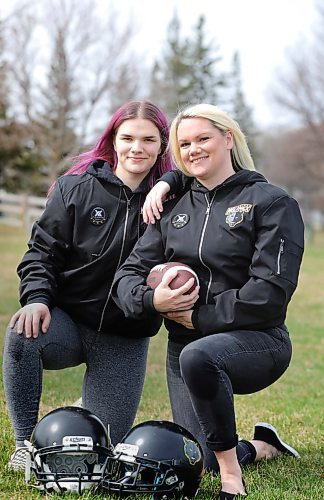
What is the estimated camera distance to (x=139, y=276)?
411 cm

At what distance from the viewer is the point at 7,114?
35.6 m

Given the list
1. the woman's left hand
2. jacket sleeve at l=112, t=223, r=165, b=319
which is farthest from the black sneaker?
jacket sleeve at l=112, t=223, r=165, b=319

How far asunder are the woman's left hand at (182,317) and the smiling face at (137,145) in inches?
39.6

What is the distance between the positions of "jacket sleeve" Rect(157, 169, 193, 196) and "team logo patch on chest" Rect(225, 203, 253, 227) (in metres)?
0.46

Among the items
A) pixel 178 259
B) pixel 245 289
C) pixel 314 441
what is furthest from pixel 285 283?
pixel 314 441

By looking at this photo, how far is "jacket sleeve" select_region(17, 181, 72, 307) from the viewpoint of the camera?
4352 millimetres

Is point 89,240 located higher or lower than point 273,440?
higher

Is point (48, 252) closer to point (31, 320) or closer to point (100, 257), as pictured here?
→ point (100, 257)

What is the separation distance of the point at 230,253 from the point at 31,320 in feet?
3.66

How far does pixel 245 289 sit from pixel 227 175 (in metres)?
0.73

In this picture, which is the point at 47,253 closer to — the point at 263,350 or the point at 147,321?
the point at 147,321

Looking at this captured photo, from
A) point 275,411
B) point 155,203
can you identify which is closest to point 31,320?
point 155,203

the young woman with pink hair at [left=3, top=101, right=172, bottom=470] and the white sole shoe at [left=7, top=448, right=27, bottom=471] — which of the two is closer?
the white sole shoe at [left=7, top=448, right=27, bottom=471]

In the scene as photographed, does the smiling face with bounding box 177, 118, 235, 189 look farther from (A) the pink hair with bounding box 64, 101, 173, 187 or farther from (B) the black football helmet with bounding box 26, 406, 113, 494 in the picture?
(B) the black football helmet with bounding box 26, 406, 113, 494
